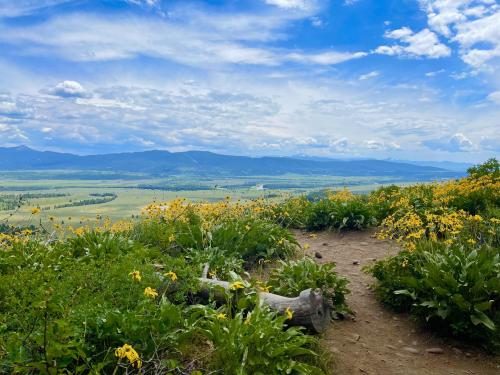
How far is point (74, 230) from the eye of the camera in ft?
29.4

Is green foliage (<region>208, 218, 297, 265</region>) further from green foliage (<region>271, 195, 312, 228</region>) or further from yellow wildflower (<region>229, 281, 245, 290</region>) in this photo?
green foliage (<region>271, 195, 312, 228</region>)

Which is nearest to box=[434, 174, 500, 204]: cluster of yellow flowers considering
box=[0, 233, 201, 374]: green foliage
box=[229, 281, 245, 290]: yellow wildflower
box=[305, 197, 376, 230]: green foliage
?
box=[305, 197, 376, 230]: green foliage

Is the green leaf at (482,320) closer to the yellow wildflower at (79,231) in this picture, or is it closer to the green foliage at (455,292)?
the green foliage at (455,292)

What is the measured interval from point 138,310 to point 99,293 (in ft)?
2.67

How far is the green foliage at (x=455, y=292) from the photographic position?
6.43 metres

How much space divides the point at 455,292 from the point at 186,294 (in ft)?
14.1

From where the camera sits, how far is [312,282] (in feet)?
24.5

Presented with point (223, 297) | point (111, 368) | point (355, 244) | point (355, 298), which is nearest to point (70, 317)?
point (111, 368)

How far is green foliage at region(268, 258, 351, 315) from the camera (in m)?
7.43

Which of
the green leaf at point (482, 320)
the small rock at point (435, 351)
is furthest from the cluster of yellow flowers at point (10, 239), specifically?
the green leaf at point (482, 320)

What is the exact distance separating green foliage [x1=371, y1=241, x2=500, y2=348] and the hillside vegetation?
0.02 metres

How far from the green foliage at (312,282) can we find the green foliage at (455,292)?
971 mm

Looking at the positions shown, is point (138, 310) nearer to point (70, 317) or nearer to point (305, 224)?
point (70, 317)

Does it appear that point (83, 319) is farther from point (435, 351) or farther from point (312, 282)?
point (435, 351)
